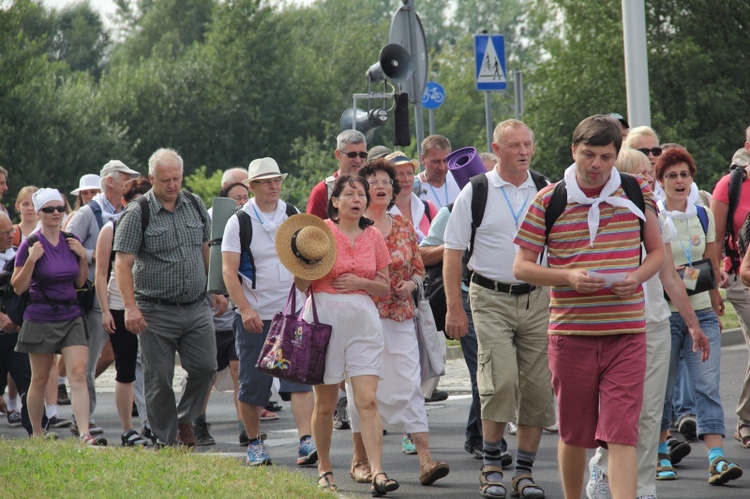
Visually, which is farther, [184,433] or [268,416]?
[268,416]

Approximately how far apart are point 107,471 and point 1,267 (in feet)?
15.7

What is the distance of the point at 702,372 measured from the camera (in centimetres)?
772

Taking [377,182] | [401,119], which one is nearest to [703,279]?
[377,182]

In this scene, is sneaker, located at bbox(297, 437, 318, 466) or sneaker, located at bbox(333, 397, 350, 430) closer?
sneaker, located at bbox(297, 437, 318, 466)

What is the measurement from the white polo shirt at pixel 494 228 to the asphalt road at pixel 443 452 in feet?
4.54

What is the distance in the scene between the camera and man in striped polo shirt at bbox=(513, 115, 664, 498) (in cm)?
579

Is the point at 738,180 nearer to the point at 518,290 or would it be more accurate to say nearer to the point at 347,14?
the point at 518,290

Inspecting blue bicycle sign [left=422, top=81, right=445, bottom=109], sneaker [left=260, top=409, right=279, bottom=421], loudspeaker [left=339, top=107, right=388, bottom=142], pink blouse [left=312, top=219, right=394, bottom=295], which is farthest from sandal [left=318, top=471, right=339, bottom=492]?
blue bicycle sign [left=422, top=81, right=445, bottom=109]

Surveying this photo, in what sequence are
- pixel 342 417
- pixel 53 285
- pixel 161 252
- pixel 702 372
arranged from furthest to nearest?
pixel 342 417, pixel 53 285, pixel 161 252, pixel 702 372

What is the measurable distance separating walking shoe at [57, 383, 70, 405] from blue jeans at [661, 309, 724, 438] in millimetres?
7133

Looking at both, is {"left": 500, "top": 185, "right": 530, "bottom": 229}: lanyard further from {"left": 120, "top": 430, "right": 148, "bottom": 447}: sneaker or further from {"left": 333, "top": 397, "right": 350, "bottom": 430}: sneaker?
{"left": 120, "top": 430, "right": 148, "bottom": 447}: sneaker

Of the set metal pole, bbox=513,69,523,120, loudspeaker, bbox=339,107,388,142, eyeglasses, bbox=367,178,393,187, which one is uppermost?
metal pole, bbox=513,69,523,120

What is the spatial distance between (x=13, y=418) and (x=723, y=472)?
707 cm

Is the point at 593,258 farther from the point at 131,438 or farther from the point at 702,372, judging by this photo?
the point at 131,438
